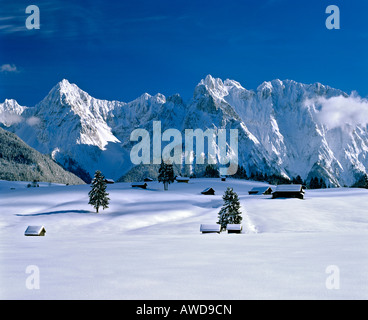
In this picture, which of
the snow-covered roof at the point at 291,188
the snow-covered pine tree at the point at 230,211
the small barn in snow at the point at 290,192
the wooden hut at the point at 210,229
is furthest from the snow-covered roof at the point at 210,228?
the snow-covered roof at the point at 291,188

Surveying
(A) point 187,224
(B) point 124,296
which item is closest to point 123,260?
(B) point 124,296

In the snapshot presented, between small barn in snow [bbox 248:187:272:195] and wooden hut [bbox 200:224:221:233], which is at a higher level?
wooden hut [bbox 200:224:221:233]

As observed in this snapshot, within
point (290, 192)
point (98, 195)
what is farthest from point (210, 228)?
point (290, 192)

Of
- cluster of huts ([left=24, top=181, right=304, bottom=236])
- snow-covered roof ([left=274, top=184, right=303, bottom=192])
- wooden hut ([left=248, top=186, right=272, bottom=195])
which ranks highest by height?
snow-covered roof ([left=274, top=184, right=303, bottom=192])

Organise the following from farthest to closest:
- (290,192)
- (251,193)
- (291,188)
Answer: (251,193), (291,188), (290,192)

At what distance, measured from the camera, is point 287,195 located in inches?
3676

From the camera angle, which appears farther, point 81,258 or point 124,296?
point 81,258

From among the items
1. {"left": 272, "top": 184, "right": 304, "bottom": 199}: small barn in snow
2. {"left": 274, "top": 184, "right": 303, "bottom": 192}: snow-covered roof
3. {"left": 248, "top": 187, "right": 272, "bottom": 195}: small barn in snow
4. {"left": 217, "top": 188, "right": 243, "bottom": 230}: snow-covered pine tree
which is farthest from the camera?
{"left": 248, "top": 187, "right": 272, "bottom": 195}: small barn in snow

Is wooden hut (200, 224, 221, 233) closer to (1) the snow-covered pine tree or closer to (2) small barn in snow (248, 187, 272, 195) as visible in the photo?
(1) the snow-covered pine tree

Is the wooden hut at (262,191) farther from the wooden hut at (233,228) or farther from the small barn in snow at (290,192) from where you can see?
the wooden hut at (233,228)

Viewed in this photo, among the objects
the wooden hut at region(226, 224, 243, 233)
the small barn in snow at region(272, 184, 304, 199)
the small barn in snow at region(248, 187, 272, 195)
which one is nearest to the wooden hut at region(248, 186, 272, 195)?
the small barn in snow at region(248, 187, 272, 195)

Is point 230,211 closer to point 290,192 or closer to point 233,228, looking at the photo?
point 233,228
